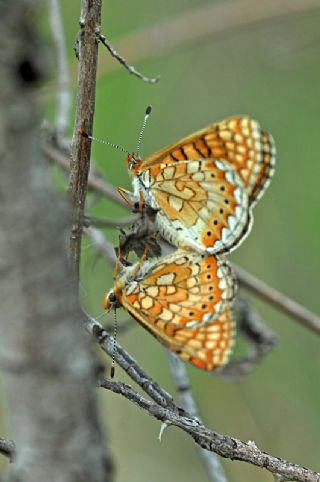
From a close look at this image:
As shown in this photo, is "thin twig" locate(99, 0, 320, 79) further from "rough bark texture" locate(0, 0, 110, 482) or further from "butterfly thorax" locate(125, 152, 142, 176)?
"rough bark texture" locate(0, 0, 110, 482)

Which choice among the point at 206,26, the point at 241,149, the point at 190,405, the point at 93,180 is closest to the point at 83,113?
the point at 190,405

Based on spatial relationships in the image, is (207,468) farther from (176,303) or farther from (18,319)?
(18,319)

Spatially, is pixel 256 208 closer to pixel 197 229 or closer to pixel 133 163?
pixel 197 229

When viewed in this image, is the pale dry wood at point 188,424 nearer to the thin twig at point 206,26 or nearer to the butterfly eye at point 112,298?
the butterfly eye at point 112,298

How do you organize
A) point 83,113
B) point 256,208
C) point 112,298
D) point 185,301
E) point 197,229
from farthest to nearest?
point 256,208
point 197,229
point 185,301
point 112,298
point 83,113

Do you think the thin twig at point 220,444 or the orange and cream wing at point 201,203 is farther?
the orange and cream wing at point 201,203

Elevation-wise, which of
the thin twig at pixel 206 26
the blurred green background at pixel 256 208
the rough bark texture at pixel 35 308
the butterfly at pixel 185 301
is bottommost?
the blurred green background at pixel 256 208

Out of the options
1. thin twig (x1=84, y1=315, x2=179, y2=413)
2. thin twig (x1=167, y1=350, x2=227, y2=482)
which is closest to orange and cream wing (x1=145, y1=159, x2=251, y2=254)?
thin twig (x1=167, y1=350, x2=227, y2=482)

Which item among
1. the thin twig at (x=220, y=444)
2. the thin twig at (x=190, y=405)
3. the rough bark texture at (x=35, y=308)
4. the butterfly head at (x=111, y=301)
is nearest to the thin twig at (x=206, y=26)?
the thin twig at (x=190, y=405)
